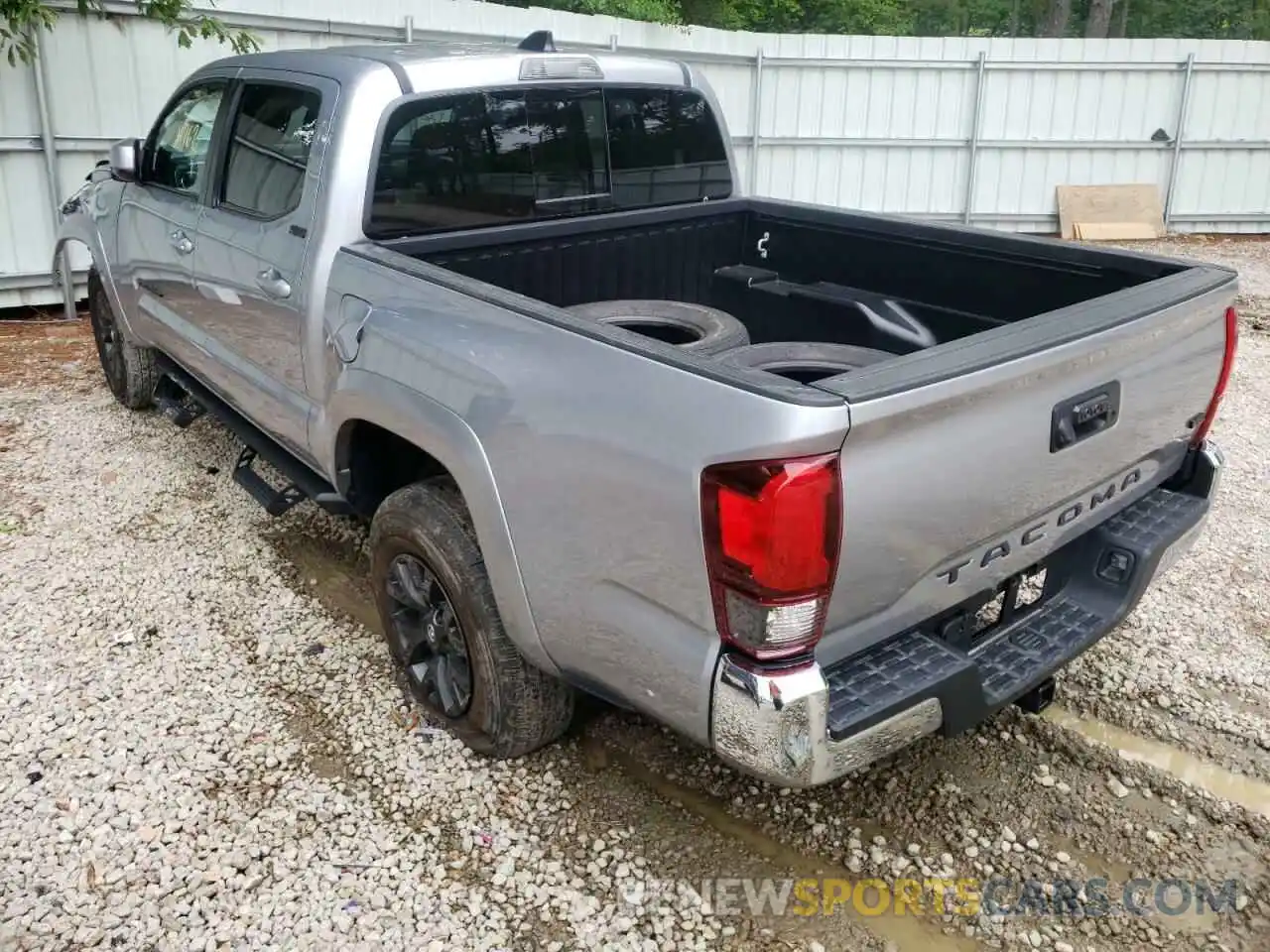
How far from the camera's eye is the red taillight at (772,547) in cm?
204

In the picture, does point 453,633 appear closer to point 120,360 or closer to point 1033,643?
point 1033,643

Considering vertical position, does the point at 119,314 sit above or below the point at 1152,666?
above

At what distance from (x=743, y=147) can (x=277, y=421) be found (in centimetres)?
907

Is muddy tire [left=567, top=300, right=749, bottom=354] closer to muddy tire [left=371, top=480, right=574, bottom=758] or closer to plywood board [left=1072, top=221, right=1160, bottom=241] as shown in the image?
muddy tire [left=371, top=480, right=574, bottom=758]

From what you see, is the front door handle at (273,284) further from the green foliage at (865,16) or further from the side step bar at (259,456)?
the green foliage at (865,16)

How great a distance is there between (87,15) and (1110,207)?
10491 millimetres

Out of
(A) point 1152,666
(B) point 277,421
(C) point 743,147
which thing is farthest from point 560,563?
(C) point 743,147

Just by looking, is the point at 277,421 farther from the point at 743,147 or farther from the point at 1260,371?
the point at 743,147

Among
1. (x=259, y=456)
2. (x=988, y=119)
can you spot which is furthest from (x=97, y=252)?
(x=988, y=119)

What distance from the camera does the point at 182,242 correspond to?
4367 millimetres

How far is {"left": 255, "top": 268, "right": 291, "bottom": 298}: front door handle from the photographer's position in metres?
3.52

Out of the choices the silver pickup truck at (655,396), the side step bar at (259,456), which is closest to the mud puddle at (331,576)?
the side step bar at (259,456)

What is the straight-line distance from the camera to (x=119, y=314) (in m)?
5.46

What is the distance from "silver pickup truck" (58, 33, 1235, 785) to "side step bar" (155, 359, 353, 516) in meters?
0.02
